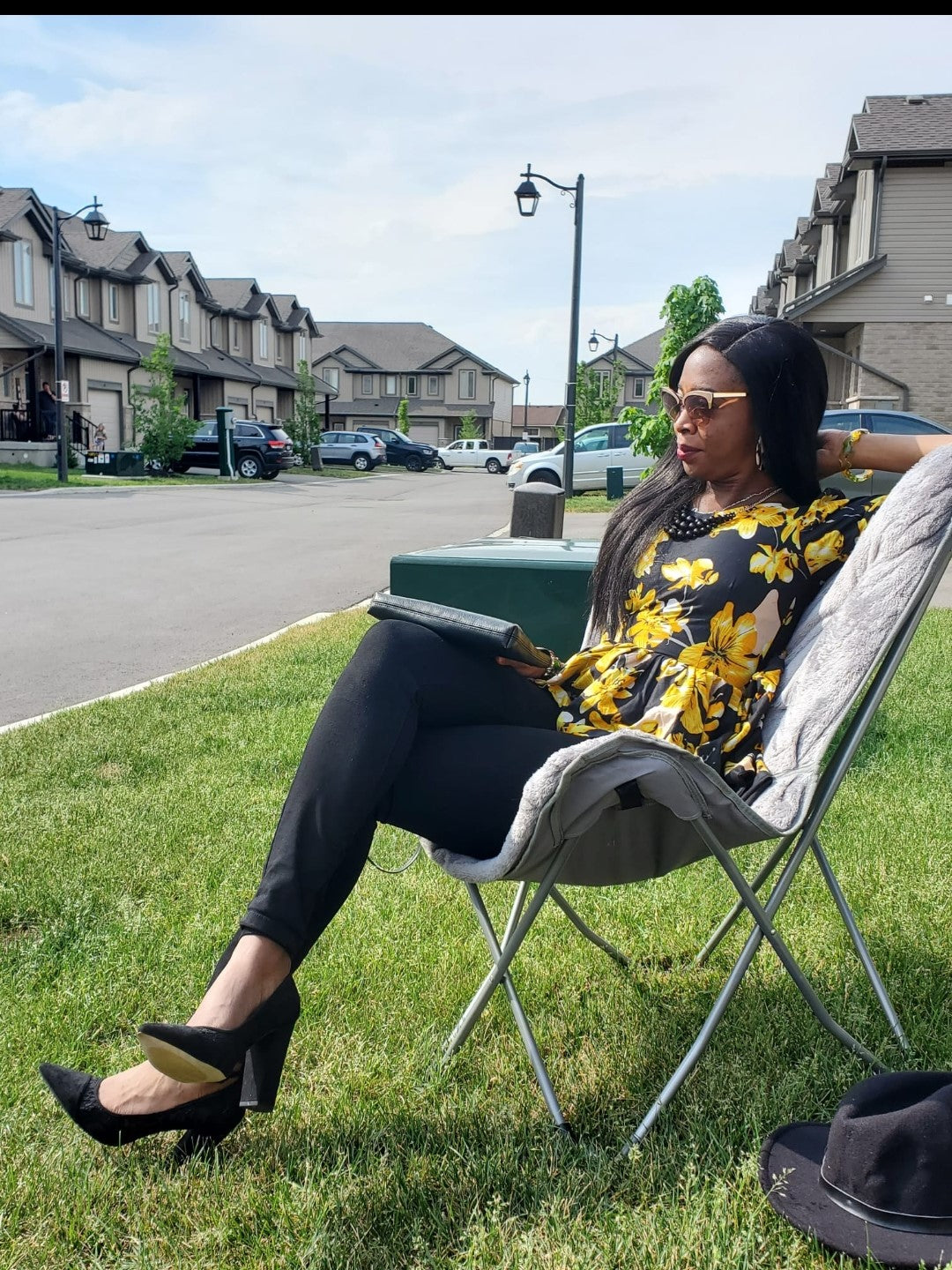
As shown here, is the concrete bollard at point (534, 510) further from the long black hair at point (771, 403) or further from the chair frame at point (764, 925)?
the chair frame at point (764, 925)

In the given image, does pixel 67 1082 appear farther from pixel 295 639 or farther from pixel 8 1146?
pixel 295 639

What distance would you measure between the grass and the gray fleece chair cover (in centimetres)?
47

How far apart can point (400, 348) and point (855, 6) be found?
83.5 m

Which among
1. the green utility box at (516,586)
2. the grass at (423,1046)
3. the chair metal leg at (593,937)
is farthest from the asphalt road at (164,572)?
the chair metal leg at (593,937)

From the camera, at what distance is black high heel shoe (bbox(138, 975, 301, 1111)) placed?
1952 mm

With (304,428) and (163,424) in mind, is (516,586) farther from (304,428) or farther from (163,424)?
(304,428)

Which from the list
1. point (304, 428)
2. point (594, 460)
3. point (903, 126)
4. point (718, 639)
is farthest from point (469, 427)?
point (718, 639)

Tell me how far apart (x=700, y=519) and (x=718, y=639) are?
359mm

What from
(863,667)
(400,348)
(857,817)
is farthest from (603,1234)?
(400,348)

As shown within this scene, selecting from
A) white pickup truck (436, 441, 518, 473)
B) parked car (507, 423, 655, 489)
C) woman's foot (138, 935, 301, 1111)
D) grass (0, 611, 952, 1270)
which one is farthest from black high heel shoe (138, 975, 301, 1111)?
white pickup truck (436, 441, 518, 473)

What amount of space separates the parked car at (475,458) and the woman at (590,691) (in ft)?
168

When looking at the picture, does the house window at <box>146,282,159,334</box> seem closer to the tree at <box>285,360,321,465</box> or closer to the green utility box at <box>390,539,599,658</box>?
the tree at <box>285,360,321,465</box>

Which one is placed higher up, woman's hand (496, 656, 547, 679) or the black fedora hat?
woman's hand (496, 656, 547, 679)

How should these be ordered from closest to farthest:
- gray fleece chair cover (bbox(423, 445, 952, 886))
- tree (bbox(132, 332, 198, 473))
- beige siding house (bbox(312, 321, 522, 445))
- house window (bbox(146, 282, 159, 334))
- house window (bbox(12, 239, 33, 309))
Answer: gray fleece chair cover (bbox(423, 445, 952, 886))
tree (bbox(132, 332, 198, 473))
house window (bbox(12, 239, 33, 309))
house window (bbox(146, 282, 159, 334))
beige siding house (bbox(312, 321, 522, 445))
